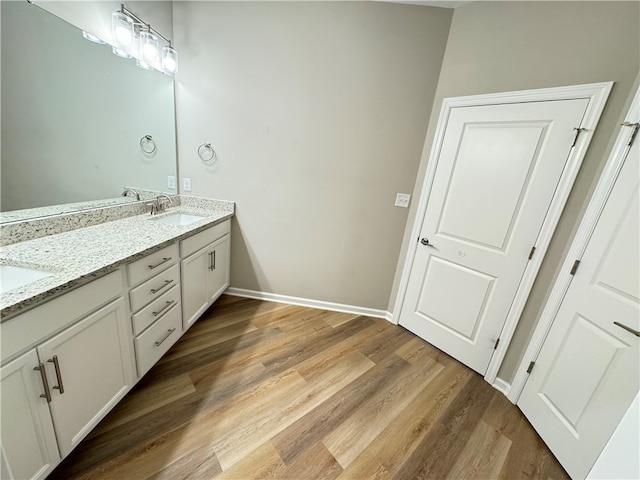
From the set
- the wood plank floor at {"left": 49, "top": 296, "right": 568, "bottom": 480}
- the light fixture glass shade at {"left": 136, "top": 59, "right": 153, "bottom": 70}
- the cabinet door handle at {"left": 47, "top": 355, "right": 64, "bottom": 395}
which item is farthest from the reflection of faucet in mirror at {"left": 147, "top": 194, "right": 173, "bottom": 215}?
the cabinet door handle at {"left": 47, "top": 355, "right": 64, "bottom": 395}

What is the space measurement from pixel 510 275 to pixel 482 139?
96 cm

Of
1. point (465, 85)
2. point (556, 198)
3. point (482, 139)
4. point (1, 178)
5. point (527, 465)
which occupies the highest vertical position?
point (465, 85)

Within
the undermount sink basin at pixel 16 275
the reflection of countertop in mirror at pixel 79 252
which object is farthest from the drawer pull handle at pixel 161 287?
the undermount sink basin at pixel 16 275

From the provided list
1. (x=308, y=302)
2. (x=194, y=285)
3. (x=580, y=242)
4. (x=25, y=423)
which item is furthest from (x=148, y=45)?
(x=580, y=242)

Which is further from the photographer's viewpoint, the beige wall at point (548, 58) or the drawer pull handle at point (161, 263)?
the drawer pull handle at point (161, 263)

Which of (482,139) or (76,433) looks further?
(482,139)

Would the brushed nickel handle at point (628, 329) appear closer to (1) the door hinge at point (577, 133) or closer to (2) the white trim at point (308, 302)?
(1) the door hinge at point (577, 133)

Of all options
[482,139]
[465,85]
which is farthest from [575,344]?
[465,85]

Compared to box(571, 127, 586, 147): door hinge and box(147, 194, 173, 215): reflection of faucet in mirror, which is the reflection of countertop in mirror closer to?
box(147, 194, 173, 215): reflection of faucet in mirror

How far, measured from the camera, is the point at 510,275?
1663mm

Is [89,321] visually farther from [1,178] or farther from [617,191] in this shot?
[617,191]

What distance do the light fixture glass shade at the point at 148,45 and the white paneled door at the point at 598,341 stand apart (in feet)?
9.58

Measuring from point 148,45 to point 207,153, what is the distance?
79cm

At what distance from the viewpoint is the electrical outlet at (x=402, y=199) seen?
2.15 meters
